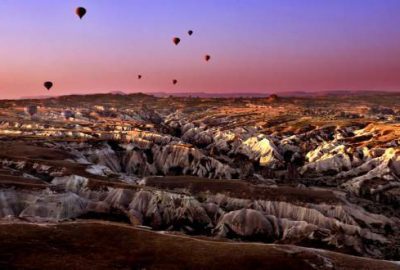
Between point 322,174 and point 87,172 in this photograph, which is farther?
point 322,174

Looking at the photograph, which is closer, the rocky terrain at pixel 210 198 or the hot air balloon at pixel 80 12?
the rocky terrain at pixel 210 198

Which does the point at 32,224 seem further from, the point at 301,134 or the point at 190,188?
the point at 301,134

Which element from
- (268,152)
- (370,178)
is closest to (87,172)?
(370,178)

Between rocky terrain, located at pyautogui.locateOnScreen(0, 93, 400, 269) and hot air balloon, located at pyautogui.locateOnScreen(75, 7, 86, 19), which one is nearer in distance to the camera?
rocky terrain, located at pyautogui.locateOnScreen(0, 93, 400, 269)

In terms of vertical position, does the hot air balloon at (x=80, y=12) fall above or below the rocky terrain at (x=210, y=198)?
above

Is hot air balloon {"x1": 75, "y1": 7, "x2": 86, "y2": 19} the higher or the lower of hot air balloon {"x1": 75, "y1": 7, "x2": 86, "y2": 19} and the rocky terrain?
the higher

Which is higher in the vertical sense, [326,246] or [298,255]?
[298,255]

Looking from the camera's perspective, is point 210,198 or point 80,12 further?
point 80,12

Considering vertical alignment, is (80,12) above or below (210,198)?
above
